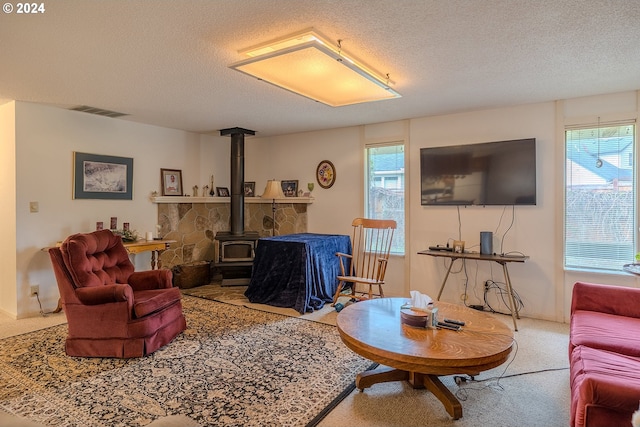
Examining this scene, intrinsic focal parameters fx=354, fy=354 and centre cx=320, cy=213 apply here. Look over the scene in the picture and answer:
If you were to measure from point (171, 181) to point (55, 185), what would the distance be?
1.52 meters

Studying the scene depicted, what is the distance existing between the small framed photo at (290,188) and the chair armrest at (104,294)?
3332mm

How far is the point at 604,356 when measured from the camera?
6.06 feet

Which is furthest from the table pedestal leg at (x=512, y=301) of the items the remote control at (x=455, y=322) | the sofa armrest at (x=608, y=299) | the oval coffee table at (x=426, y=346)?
the remote control at (x=455, y=322)

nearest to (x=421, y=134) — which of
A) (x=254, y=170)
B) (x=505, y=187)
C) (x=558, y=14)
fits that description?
(x=505, y=187)

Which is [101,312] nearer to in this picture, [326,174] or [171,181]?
[171,181]

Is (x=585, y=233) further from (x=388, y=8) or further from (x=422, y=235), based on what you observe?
(x=388, y=8)

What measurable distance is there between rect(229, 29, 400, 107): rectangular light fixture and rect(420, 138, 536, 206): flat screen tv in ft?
5.02

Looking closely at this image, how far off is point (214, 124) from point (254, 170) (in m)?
1.43

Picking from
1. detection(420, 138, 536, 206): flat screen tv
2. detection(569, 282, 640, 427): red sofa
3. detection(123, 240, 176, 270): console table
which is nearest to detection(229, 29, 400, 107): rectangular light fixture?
detection(420, 138, 536, 206): flat screen tv

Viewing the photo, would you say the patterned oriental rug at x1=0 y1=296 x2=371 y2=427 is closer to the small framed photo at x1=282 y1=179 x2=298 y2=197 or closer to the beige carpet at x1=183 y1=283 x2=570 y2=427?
the beige carpet at x1=183 y1=283 x2=570 y2=427

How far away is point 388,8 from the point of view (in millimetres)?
1998

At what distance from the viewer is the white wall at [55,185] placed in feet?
12.8

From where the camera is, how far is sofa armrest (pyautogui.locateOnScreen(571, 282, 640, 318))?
2.50 meters

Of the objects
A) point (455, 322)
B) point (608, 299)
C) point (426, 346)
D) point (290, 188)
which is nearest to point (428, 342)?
point (426, 346)
